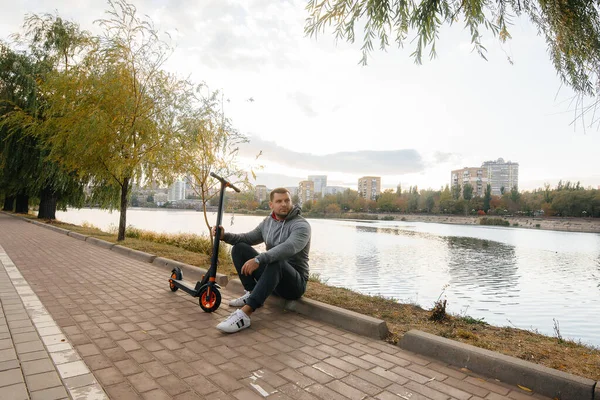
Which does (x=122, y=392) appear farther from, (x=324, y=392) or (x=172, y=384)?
(x=324, y=392)

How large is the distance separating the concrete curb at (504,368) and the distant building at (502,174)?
17040cm

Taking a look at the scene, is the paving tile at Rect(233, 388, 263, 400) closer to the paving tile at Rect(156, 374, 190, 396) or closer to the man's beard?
the paving tile at Rect(156, 374, 190, 396)

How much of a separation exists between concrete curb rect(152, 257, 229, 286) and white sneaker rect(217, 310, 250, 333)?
198cm

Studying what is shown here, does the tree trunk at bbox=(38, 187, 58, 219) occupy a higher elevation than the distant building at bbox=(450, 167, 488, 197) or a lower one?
lower

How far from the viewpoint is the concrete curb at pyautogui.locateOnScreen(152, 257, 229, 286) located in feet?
17.7

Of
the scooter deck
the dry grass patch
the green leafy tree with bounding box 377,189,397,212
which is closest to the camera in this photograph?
the dry grass patch

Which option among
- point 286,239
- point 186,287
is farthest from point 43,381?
point 286,239

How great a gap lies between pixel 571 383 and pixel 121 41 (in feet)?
38.5

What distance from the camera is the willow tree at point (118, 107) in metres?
9.80

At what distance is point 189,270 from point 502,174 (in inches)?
6850

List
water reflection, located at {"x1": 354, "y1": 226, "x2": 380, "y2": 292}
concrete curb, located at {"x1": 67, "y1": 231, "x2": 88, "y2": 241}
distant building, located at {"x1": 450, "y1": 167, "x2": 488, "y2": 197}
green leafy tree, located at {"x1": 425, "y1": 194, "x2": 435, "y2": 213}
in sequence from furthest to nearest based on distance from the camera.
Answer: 1. distant building, located at {"x1": 450, "y1": 167, "x2": 488, "y2": 197}
2. green leafy tree, located at {"x1": 425, "y1": 194, "x2": 435, "y2": 213}
3. concrete curb, located at {"x1": 67, "y1": 231, "x2": 88, "y2": 241}
4. water reflection, located at {"x1": 354, "y1": 226, "x2": 380, "y2": 292}

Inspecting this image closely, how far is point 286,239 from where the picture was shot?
3.82 m

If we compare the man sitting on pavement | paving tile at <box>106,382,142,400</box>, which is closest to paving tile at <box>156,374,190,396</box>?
paving tile at <box>106,382,142,400</box>

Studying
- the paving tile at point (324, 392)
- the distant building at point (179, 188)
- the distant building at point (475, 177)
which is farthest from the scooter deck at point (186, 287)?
the distant building at point (475, 177)
